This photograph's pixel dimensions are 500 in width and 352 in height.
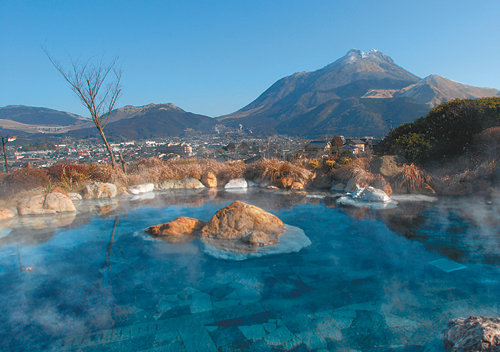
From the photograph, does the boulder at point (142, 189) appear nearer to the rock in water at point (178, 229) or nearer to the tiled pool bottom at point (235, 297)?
the rock in water at point (178, 229)

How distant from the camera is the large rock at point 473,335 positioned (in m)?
1.88

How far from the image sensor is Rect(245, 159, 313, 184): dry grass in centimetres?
955

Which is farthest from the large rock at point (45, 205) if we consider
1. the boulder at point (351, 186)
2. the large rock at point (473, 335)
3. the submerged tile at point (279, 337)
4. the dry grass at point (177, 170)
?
the large rock at point (473, 335)

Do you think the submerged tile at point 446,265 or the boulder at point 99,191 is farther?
the boulder at point 99,191

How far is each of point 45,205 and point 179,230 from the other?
3793 millimetres

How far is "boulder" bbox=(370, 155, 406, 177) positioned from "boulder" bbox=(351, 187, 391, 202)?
1152 millimetres

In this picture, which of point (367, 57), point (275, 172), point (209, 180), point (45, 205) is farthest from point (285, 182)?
point (367, 57)

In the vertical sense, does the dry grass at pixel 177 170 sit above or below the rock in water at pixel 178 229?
above

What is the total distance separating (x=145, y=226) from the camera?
5609 millimetres

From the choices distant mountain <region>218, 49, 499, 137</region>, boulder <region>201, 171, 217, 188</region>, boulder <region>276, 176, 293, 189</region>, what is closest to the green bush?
boulder <region>276, 176, 293, 189</region>

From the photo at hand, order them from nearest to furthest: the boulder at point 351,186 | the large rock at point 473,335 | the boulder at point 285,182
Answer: the large rock at point 473,335 → the boulder at point 351,186 → the boulder at point 285,182

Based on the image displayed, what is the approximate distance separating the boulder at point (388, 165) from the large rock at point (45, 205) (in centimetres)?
780

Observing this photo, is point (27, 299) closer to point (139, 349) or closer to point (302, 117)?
point (139, 349)

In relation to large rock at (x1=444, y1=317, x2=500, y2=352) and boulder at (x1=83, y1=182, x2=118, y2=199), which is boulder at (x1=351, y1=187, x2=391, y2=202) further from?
boulder at (x1=83, y1=182, x2=118, y2=199)
